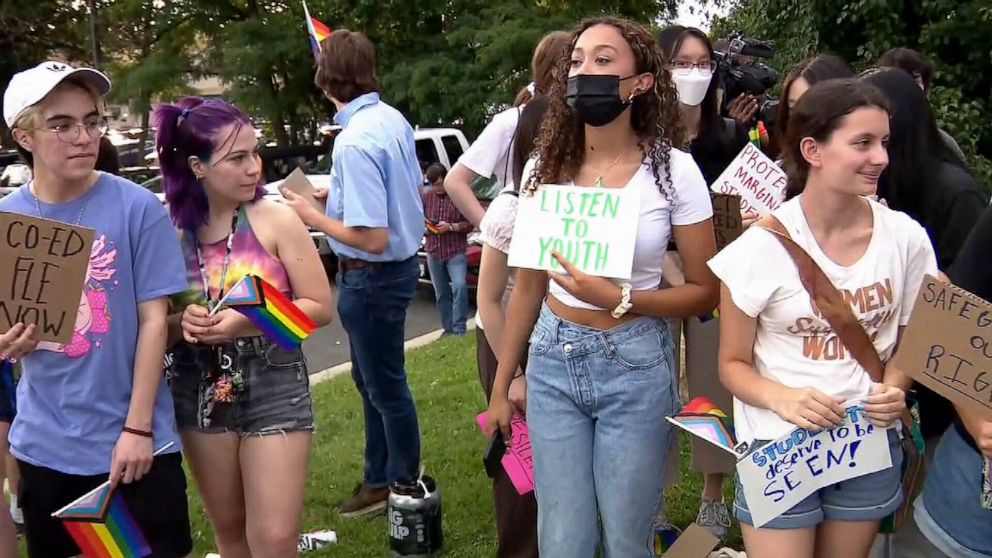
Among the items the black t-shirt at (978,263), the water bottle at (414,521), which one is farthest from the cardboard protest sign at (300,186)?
the black t-shirt at (978,263)

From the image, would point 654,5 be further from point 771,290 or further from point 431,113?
point 771,290

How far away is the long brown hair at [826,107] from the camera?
232 centimetres

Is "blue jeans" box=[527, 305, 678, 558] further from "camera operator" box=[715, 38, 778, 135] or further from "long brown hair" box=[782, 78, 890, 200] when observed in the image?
"camera operator" box=[715, 38, 778, 135]

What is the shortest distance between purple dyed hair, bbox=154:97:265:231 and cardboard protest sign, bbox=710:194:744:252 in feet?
4.98

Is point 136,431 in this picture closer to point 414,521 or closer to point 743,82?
point 414,521

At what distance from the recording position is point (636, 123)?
2727 mm

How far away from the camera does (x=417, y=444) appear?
430cm

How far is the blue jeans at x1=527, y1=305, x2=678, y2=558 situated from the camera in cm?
260

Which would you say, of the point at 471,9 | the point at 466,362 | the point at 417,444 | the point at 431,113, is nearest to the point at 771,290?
the point at 417,444

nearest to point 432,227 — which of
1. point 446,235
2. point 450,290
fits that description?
point 446,235

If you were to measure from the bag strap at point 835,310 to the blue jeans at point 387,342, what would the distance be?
214 cm

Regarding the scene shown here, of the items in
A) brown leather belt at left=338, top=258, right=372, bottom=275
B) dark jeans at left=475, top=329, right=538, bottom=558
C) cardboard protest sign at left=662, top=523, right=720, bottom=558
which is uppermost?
brown leather belt at left=338, top=258, right=372, bottom=275

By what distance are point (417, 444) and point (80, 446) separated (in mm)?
1838

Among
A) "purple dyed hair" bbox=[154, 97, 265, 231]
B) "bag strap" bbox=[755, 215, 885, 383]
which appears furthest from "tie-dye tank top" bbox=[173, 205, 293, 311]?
"bag strap" bbox=[755, 215, 885, 383]
